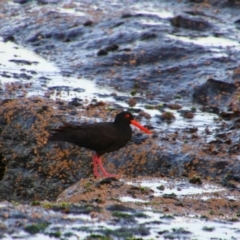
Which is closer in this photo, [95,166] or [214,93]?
[95,166]

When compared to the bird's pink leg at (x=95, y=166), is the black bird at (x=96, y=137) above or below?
above

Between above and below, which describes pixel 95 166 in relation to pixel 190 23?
below

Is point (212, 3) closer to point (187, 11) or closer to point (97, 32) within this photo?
point (187, 11)

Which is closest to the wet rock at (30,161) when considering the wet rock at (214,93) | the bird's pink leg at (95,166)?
the bird's pink leg at (95,166)

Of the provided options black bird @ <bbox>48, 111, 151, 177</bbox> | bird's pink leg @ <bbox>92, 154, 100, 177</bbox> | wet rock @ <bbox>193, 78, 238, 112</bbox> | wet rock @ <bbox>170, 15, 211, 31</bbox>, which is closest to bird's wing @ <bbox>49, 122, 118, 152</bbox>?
black bird @ <bbox>48, 111, 151, 177</bbox>

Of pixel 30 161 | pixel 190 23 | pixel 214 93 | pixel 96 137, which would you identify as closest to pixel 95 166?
pixel 96 137

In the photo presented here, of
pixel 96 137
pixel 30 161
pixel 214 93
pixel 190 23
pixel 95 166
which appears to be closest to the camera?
pixel 96 137

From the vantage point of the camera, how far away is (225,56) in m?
17.6

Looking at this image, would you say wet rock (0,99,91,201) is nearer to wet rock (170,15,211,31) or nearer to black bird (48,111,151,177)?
black bird (48,111,151,177)

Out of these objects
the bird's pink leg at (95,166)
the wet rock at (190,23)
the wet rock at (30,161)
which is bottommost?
the wet rock at (30,161)

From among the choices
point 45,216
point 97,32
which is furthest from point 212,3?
point 45,216

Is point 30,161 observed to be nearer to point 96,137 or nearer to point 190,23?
point 96,137

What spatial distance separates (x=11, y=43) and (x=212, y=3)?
6303 millimetres

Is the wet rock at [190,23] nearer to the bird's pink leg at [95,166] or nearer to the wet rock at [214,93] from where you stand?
the wet rock at [214,93]
